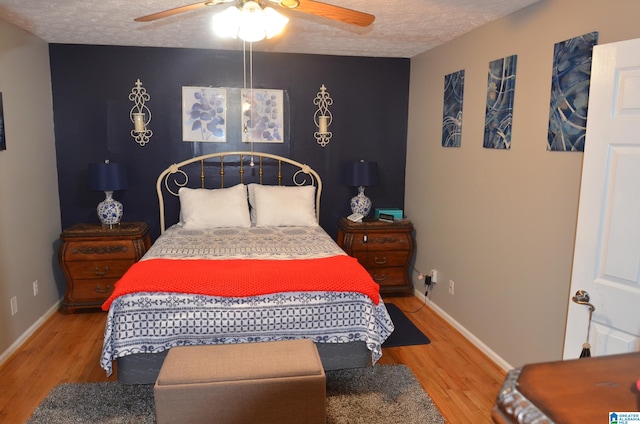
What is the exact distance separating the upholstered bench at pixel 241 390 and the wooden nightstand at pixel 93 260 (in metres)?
1.95

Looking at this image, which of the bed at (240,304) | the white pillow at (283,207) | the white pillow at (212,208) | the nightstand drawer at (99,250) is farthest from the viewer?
the white pillow at (283,207)

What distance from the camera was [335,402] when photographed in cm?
267

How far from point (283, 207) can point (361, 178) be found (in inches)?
32.5

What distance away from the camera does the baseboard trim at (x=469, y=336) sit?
10.4 ft

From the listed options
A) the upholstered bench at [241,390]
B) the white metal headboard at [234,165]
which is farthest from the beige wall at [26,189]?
the upholstered bench at [241,390]

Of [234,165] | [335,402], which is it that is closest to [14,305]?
[234,165]

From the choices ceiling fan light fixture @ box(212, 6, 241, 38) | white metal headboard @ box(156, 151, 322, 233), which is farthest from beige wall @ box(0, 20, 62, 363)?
ceiling fan light fixture @ box(212, 6, 241, 38)

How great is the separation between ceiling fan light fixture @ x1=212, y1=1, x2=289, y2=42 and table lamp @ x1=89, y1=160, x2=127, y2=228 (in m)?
2.08

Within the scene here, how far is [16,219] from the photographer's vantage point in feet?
11.2

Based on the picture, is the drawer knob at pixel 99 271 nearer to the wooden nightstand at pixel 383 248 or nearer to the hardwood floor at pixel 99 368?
the hardwood floor at pixel 99 368

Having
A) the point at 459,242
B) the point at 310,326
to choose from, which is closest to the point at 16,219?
the point at 310,326

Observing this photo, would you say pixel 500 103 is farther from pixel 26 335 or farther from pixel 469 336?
pixel 26 335

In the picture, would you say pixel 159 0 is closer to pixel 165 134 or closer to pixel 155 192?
pixel 165 134

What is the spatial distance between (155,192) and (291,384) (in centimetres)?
289
